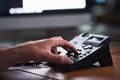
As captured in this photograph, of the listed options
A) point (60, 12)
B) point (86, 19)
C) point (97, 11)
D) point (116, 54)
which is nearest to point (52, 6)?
point (60, 12)

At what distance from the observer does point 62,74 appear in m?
0.84

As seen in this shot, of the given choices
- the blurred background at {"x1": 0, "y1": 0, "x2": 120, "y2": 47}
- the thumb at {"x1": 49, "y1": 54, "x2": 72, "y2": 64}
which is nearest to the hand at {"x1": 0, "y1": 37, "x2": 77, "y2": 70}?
the thumb at {"x1": 49, "y1": 54, "x2": 72, "y2": 64}

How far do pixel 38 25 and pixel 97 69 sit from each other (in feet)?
1.50

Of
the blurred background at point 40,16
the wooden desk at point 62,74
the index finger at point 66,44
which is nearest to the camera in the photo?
the wooden desk at point 62,74

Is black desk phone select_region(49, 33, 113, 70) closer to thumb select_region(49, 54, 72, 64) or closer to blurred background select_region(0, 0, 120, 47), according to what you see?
thumb select_region(49, 54, 72, 64)

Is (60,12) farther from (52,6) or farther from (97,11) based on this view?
(97,11)

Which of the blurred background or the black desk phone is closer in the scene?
the black desk phone

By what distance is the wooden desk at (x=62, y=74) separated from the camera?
0.81 metres

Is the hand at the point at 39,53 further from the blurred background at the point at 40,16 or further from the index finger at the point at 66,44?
the blurred background at the point at 40,16

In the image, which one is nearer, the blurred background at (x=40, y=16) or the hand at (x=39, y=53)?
the hand at (x=39, y=53)

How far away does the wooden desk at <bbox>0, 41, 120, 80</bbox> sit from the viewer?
806 mm

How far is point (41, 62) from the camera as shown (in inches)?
36.1

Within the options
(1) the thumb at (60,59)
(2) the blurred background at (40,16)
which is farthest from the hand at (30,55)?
(2) the blurred background at (40,16)

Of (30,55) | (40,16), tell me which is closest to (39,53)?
(30,55)
